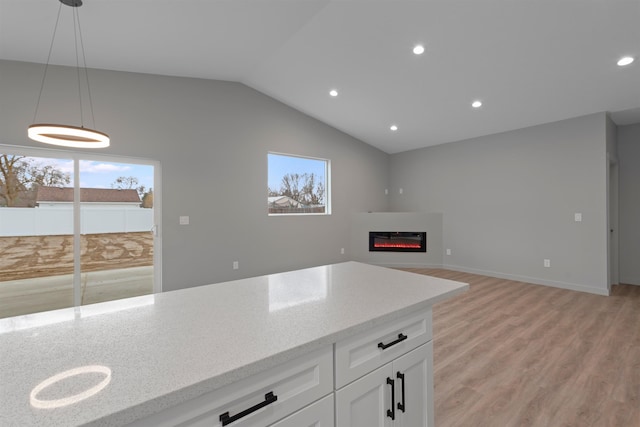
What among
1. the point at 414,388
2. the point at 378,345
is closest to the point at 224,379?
the point at 378,345

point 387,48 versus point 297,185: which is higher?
point 387,48

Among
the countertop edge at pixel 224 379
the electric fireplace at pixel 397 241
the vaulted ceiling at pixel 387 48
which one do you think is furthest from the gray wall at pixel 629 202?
the countertop edge at pixel 224 379

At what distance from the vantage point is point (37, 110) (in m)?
3.38

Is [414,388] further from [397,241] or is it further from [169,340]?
[397,241]

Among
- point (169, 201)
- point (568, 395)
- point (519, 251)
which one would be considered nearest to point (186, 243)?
point (169, 201)

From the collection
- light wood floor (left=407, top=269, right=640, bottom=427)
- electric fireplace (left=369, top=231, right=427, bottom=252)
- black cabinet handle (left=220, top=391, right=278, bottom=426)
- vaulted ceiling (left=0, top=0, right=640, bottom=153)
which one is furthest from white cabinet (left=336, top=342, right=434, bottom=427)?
electric fireplace (left=369, top=231, right=427, bottom=252)

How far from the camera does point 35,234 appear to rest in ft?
11.0

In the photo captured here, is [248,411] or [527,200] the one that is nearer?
[248,411]

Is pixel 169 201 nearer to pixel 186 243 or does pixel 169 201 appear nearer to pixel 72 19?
pixel 186 243

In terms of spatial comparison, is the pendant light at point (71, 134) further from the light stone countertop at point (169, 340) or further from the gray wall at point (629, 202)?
the gray wall at point (629, 202)

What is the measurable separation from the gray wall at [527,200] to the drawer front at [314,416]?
5.14m

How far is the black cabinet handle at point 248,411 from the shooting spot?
0.73 m

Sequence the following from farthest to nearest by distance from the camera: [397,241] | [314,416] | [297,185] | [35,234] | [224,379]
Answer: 1. [397,241]
2. [297,185]
3. [35,234]
4. [314,416]
5. [224,379]

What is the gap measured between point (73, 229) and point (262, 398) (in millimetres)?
4008
